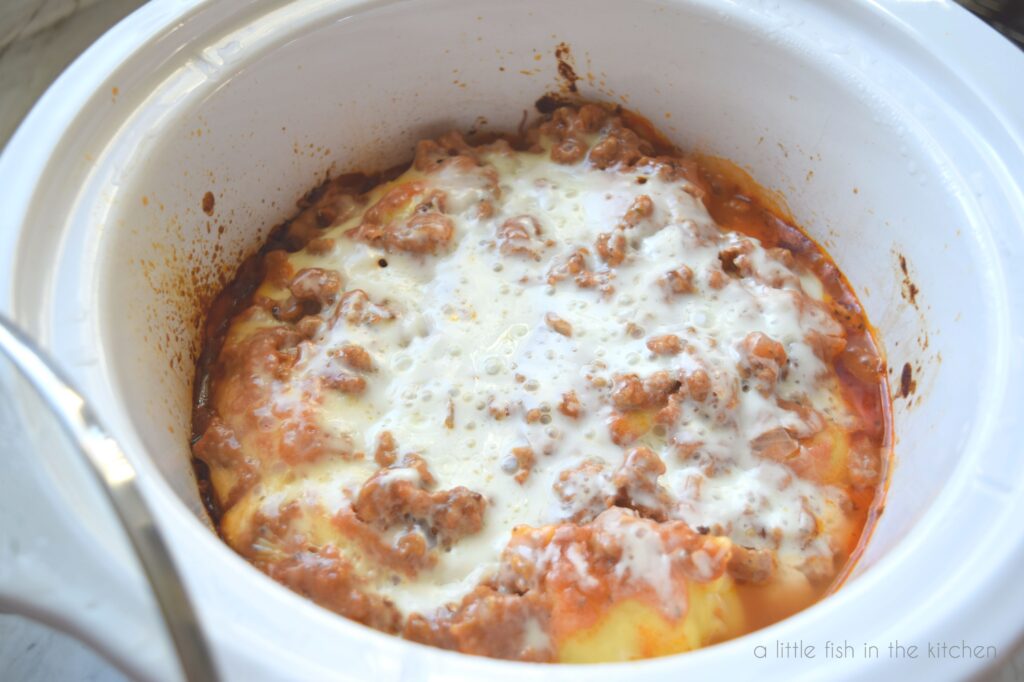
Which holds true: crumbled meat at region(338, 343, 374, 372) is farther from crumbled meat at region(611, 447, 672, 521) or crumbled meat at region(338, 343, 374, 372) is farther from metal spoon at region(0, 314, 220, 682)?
metal spoon at region(0, 314, 220, 682)

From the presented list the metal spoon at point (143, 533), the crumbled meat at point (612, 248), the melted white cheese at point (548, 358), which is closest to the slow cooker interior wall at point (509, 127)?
the melted white cheese at point (548, 358)

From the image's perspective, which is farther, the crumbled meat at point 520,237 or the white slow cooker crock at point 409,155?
the crumbled meat at point 520,237

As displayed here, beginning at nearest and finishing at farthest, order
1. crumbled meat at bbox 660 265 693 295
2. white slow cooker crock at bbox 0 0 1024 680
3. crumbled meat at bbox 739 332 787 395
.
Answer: white slow cooker crock at bbox 0 0 1024 680, crumbled meat at bbox 739 332 787 395, crumbled meat at bbox 660 265 693 295

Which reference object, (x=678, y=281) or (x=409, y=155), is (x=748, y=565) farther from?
(x=409, y=155)

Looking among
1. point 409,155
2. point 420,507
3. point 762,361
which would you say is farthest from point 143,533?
point 409,155

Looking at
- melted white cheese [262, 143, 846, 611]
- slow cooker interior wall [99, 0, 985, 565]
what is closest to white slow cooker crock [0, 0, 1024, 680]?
slow cooker interior wall [99, 0, 985, 565]

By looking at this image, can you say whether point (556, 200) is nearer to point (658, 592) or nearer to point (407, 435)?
point (407, 435)

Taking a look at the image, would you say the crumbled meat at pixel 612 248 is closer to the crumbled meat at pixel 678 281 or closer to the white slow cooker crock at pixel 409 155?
the crumbled meat at pixel 678 281

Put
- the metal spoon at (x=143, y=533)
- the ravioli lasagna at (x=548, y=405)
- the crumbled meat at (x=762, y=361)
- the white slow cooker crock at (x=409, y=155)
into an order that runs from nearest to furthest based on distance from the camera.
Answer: the metal spoon at (x=143, y=533) < the white slow cooker crock at (x=409, y=155) < the ravioli lasagna at (x=548, y=405) < the crumbled meat at (x=762, y=361)

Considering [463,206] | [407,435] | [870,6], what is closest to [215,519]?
[407,435]
